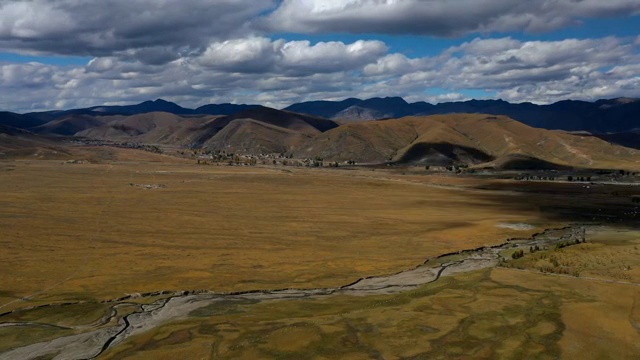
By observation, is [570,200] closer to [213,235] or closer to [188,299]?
[213,235]

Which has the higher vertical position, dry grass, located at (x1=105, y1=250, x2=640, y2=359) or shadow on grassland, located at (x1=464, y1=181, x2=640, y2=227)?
dry grass, located at (x1=105, y1=250, x2=640, y2=359)

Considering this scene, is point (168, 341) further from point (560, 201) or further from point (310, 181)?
point (310, 181)

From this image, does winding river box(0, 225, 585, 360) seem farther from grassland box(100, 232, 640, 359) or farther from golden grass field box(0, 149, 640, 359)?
grassland box(100, 232, 640, 359)

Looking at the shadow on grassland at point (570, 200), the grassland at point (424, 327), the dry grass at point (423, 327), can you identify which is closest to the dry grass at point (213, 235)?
the shadow on grassland at point (570, 200)

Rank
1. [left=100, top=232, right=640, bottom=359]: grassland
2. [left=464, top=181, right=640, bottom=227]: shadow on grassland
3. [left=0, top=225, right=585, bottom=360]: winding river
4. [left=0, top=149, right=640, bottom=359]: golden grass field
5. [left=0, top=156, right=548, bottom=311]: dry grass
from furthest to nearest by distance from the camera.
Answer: [left=464, top=181, right=640, bottom=227]: shadow on grassland, [left=0, top=156, right=548, bottom=311]: dry grass, [left=0, top=225, right=585, bottom=360]: winding river, [left=0, top=149, right=640, bottom=359]: golden grass field, [left=100, top=232, right=640, bottom=359]: grassland

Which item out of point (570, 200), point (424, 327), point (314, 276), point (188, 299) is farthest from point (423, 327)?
point (570, 200)

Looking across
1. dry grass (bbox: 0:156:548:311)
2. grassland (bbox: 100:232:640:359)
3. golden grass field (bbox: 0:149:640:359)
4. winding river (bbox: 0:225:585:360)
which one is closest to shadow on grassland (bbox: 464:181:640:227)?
golden grass field (bbox: 0:149:640:359)
